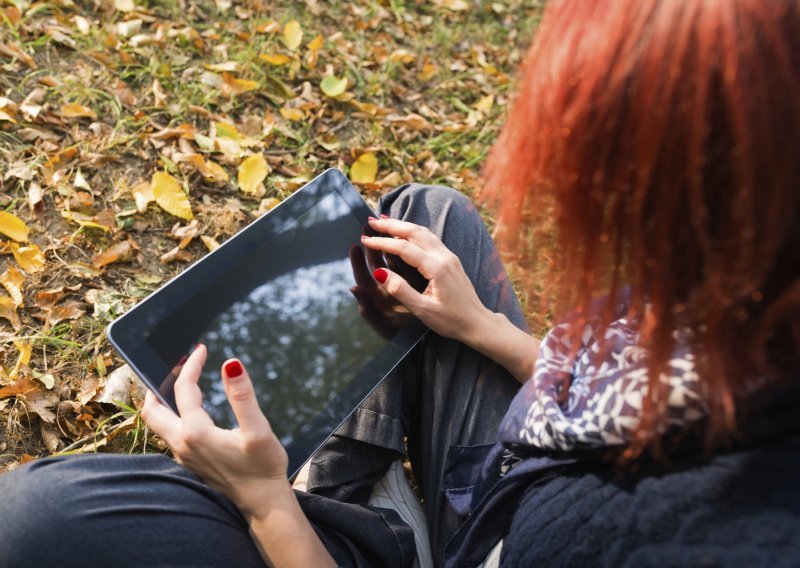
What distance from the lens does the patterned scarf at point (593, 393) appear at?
868 mm

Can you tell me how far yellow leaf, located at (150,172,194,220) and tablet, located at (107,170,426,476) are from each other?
0.80 metres

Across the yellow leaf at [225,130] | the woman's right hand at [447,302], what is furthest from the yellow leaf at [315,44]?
the woman's right hand at [447,302]

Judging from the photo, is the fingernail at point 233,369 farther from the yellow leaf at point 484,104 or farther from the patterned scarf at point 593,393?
the yellow leaf at point 484,104

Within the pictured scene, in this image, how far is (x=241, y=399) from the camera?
3.52 feet

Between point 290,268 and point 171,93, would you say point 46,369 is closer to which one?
point 290,268

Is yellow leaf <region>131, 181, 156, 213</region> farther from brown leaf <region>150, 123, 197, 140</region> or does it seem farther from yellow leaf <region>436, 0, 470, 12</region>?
yellow leaf <region>436, 0, 470, 12</region>

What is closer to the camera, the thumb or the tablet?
the tablet

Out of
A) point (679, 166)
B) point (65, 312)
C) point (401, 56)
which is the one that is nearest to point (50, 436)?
point (65, 312)

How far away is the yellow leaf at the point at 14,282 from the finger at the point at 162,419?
2.60ft

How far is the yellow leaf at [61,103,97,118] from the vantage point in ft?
6.97

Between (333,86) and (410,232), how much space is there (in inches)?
54.7

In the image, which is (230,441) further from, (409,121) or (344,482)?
(409,121)

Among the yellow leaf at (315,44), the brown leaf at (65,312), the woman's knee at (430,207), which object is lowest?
the brown leaf at (65,312)

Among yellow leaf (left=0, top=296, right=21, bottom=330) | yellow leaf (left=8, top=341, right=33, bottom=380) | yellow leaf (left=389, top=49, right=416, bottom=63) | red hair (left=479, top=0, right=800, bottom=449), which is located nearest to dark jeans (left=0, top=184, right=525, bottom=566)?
red hair (left=479, top=0, right=800, bottom=449)
